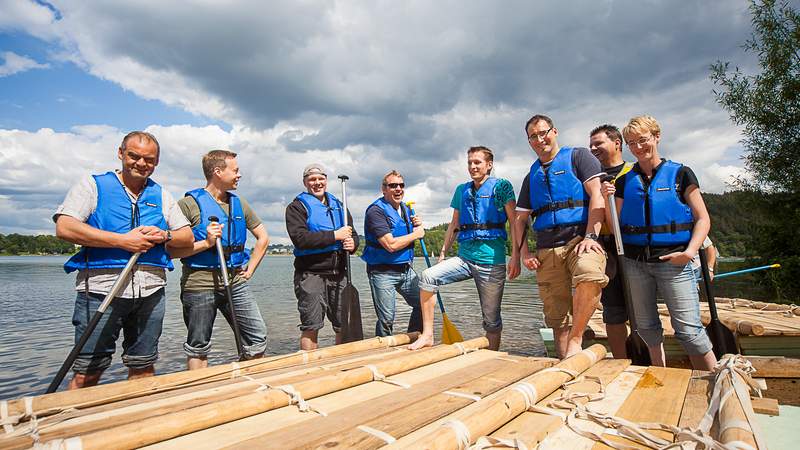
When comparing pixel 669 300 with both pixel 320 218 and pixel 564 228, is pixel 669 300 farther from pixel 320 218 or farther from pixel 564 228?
pixel 320 218

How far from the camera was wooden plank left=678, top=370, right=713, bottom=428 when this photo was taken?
2670mm

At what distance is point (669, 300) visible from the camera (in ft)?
14.9

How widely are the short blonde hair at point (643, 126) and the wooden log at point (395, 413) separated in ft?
9.12

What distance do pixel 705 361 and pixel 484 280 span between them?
7.96ft

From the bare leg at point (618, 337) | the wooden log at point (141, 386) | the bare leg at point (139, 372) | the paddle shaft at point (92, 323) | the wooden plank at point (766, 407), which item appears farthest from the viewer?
the bare leg at point (618, 337)

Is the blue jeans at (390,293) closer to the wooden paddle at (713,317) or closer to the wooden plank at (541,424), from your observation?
the wooden plank at (541,424)

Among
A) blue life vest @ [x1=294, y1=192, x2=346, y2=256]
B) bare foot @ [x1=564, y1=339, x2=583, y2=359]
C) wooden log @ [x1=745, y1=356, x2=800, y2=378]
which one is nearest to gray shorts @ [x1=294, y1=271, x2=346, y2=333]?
blue life vest @ [x1=294, y1=192, x2=346, y2=256]

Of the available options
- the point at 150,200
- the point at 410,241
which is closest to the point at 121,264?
the point at 150,200

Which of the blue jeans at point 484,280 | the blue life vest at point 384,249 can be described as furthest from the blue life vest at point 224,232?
the blue jeans at point 484,280

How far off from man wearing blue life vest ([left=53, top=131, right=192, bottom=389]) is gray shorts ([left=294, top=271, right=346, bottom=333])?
1.87m

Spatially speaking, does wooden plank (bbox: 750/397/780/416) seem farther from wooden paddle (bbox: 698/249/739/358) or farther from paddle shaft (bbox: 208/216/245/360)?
paddle shaft (bbox: 208/216/245/360)

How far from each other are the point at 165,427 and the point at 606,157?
18.6ft

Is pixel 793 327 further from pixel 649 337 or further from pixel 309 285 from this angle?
pixel 309 285

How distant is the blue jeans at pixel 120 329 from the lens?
3957 millimetres
